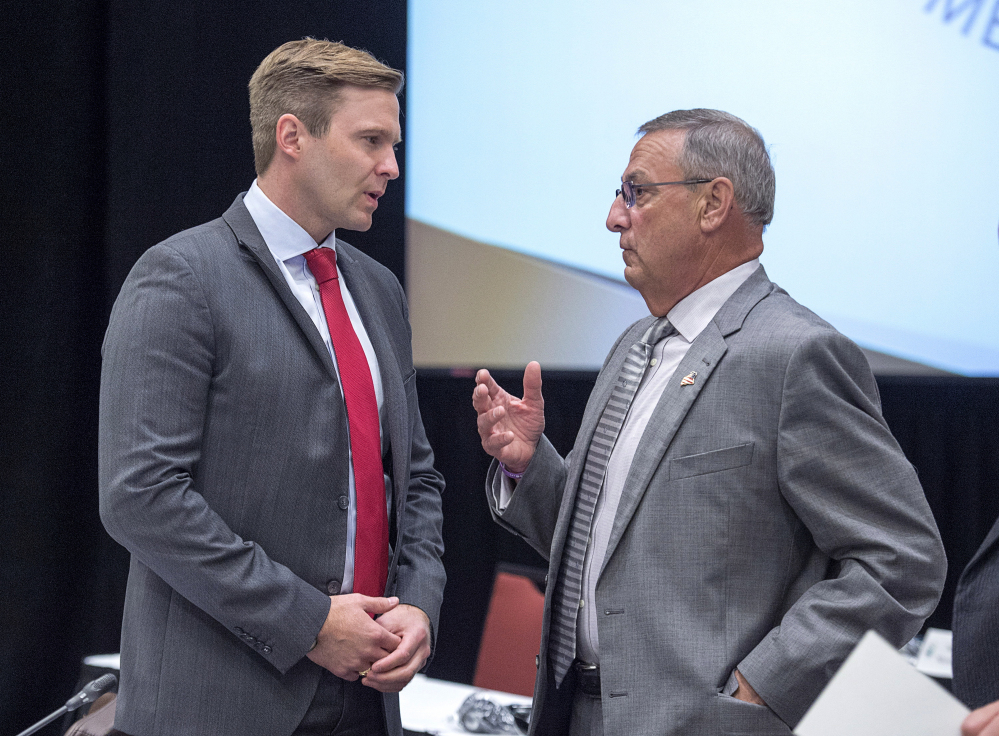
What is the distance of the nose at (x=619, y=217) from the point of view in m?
1.83

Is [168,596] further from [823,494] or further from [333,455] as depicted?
[823,494]

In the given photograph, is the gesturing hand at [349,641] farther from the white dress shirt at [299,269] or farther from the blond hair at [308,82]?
the blond hair at [308,82]

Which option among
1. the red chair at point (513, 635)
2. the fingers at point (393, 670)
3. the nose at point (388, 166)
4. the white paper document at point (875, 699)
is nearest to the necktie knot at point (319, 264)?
the nose at point (388, 166)

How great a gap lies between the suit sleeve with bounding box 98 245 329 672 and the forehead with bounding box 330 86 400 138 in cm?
47

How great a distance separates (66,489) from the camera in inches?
158

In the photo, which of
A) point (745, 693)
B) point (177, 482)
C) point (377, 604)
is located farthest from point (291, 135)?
point (745, 693)

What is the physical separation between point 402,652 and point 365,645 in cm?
7

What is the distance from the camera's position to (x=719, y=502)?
1.58 m

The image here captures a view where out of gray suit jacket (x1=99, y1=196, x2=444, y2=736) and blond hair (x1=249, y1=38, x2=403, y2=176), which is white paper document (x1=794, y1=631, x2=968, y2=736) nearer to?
gray suit jacket (x1=99, y1=196, x2=444, y2=736)

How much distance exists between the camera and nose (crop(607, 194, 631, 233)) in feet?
5.99

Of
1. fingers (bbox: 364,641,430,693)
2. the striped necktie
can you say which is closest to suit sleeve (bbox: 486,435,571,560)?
the striped necktie

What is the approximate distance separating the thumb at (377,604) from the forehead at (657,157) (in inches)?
36.3

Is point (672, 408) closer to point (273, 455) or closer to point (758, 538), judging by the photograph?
point (758, 538)

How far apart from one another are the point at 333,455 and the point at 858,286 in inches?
84.1
